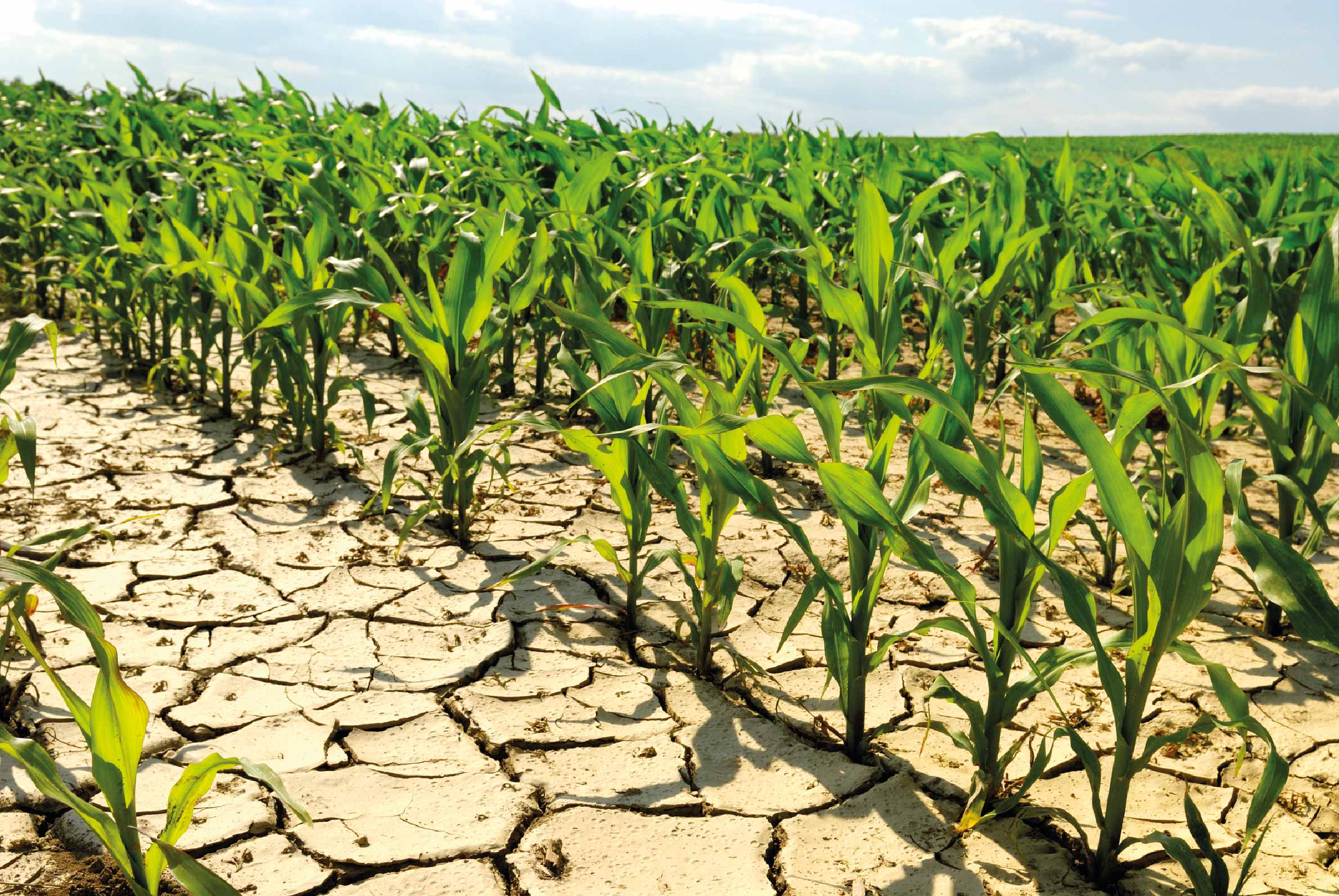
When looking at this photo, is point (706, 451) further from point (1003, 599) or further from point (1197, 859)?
point (1197, 859)

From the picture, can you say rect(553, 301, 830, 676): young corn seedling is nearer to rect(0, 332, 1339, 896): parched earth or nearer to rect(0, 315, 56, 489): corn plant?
rect(0, 332, 1339, 896): parched earth

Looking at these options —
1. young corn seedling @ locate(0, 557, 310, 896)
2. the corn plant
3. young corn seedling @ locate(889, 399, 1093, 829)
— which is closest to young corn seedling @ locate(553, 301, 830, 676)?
young corn seedling @ locate(889, 399, 1093, 829)

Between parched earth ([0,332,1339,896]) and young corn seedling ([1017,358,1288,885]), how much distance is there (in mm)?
269

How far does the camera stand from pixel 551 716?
77.0 inches

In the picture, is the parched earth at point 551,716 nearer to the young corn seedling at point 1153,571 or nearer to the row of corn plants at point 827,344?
the row of corn plants at point 827,344

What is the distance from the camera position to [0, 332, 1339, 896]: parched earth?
1.58 meters

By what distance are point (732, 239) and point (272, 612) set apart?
1.59m

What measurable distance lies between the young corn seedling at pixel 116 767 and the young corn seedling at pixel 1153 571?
100cm

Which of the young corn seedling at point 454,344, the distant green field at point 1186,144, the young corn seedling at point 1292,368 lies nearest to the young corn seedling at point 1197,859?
the young corn seedling at point 1292,368

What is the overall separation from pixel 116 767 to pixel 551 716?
2.78 feet

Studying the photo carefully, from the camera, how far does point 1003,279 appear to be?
9.36ft

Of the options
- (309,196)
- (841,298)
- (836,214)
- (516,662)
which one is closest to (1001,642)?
(841,298)

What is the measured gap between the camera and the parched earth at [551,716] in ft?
5.19

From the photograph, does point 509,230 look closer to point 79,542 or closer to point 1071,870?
point 79,542
